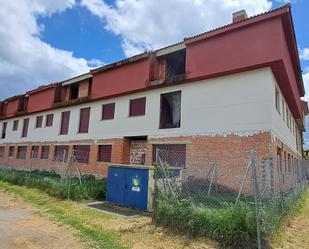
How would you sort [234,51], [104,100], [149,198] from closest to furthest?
1. [149,198]
2. [234,51]
3. [104,100]

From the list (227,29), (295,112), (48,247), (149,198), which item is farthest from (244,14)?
(48,247)

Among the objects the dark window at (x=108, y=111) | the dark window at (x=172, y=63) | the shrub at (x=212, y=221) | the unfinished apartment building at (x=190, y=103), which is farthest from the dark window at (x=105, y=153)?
the shrub at (x=212, y=221)

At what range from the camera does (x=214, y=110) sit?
1420 centimetres

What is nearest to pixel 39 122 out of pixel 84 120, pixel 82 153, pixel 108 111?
pixel 84 120

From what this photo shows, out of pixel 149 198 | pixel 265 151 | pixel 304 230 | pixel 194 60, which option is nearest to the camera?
pixel 304 230

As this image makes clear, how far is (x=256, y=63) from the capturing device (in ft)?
41.1

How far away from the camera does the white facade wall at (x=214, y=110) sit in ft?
41.3

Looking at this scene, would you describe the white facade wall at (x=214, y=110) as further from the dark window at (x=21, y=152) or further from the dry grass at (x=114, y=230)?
the dark window at (x=21, y=152)

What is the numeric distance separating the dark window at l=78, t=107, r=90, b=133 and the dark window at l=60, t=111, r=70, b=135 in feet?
6.58

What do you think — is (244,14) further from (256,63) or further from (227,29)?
(256,63)

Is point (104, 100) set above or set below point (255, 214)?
above

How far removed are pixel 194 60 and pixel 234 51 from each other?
2.38 m

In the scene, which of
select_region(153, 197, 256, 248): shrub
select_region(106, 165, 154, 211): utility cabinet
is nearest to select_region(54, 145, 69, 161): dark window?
select_region(106, 165, 154, 211): utility cabinet

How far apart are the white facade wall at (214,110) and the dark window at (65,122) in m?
4.48
